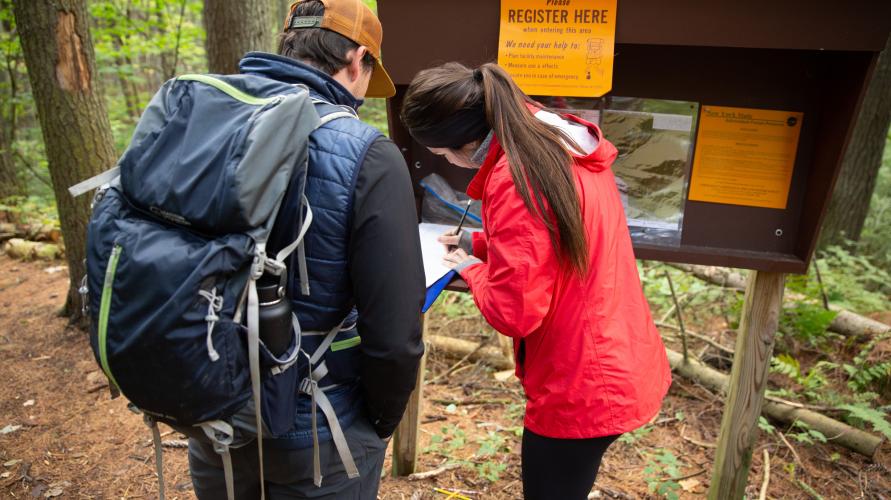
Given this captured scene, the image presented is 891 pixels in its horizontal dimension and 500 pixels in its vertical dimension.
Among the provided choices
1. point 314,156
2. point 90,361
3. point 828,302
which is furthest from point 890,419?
point 90,361

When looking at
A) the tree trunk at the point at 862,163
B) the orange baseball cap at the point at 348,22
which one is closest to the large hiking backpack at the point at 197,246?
the orange baseball cap at the point at 348,22

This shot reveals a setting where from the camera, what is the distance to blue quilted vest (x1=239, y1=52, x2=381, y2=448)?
4.20ft

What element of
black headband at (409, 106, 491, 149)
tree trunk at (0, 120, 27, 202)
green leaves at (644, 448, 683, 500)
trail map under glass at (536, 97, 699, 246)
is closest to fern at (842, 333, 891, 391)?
green leaves at (644, 448, 683, 500)

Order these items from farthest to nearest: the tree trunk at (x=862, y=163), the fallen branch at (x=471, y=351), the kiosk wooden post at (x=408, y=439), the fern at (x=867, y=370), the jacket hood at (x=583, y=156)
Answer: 1. the tree trunk at (x=862, y=163)
2. the fallen branch at (x=471, y=351)
3. the fern at (x=867, y=370)
4. the kiosk wooden post at (x=408, y=439)
5. the jacket hood at (x=583, y=156)

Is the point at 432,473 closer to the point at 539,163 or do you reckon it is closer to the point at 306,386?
the point at 306,386

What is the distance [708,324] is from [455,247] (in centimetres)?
331

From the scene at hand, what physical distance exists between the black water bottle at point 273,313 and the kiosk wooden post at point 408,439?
1.54 meters

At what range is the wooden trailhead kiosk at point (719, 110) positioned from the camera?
73.6 inches

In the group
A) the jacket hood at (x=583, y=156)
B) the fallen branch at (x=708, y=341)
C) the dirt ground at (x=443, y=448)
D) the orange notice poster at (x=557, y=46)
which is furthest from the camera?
the fallen branch at (x=708, y=341)

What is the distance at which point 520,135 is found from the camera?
1587 mm

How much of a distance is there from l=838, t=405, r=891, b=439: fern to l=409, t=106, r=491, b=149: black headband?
2.70 metres

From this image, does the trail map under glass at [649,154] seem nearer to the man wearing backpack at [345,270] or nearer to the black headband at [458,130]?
the black headband at [458,130]

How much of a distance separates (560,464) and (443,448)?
5.60 ft

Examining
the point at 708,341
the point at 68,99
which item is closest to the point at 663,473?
the point at 708,341
